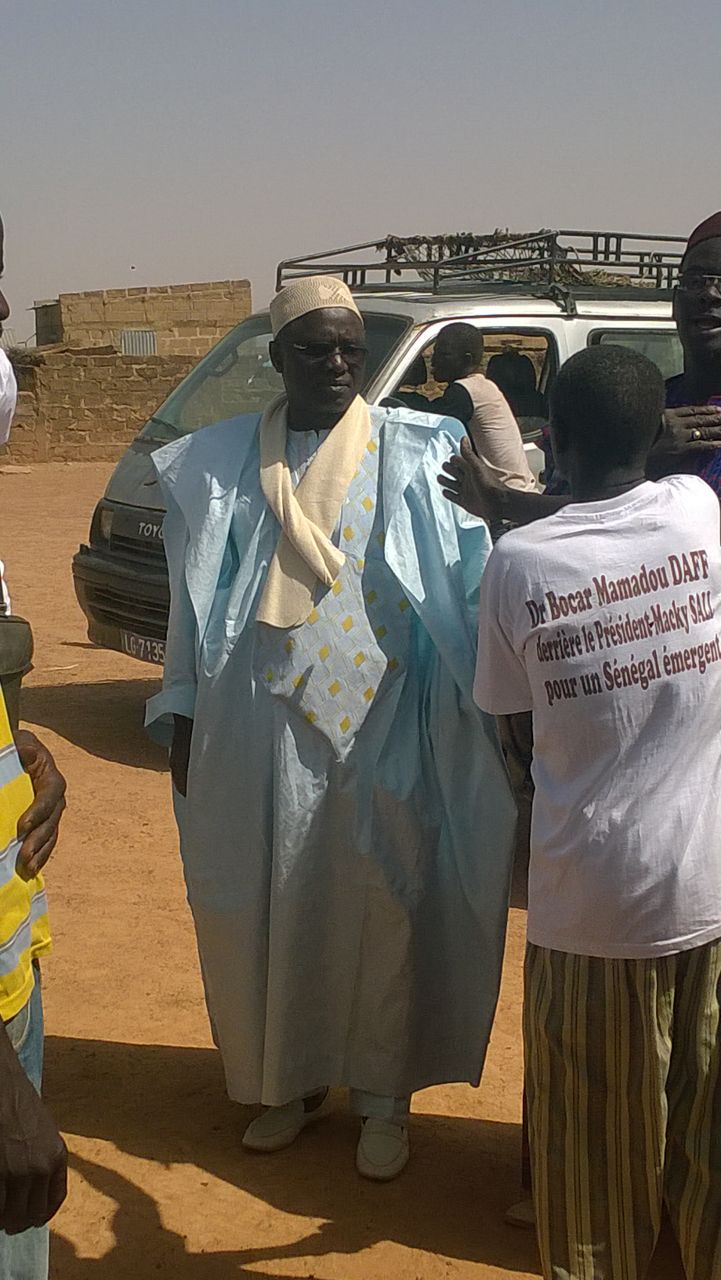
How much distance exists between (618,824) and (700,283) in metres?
1.49

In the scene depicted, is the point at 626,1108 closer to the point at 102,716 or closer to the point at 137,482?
the point at 137,482

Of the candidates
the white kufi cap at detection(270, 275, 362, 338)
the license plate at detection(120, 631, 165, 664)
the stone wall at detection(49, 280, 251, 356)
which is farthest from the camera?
the stone wall at detection(49, 280, 251, 356)

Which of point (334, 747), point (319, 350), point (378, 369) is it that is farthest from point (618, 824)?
point (378, 369)

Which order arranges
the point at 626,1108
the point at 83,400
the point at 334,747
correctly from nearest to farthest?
the point at 626,1108
the point at 334,747
the point at 83,400

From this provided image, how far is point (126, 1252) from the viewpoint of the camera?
130 inches

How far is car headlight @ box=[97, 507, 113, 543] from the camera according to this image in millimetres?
7945

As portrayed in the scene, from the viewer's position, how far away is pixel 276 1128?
3.74 meters

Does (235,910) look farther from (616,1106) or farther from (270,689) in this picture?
(616,1106)

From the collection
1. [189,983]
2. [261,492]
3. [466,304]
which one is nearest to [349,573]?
[261,492]

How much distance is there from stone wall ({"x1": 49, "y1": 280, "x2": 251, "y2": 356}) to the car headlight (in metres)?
23.2

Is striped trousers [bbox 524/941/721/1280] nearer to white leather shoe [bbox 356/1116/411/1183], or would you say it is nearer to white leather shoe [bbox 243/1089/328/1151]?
white leather shoe [bbox 356/1116/411/1183]

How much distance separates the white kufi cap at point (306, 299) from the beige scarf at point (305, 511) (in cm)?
25

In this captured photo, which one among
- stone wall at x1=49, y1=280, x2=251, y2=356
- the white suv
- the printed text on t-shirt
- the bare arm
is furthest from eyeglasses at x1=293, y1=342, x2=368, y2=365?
stone wall at x1=49, y1=280, x2=251, y2=356

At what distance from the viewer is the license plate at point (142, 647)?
742 centimetres
